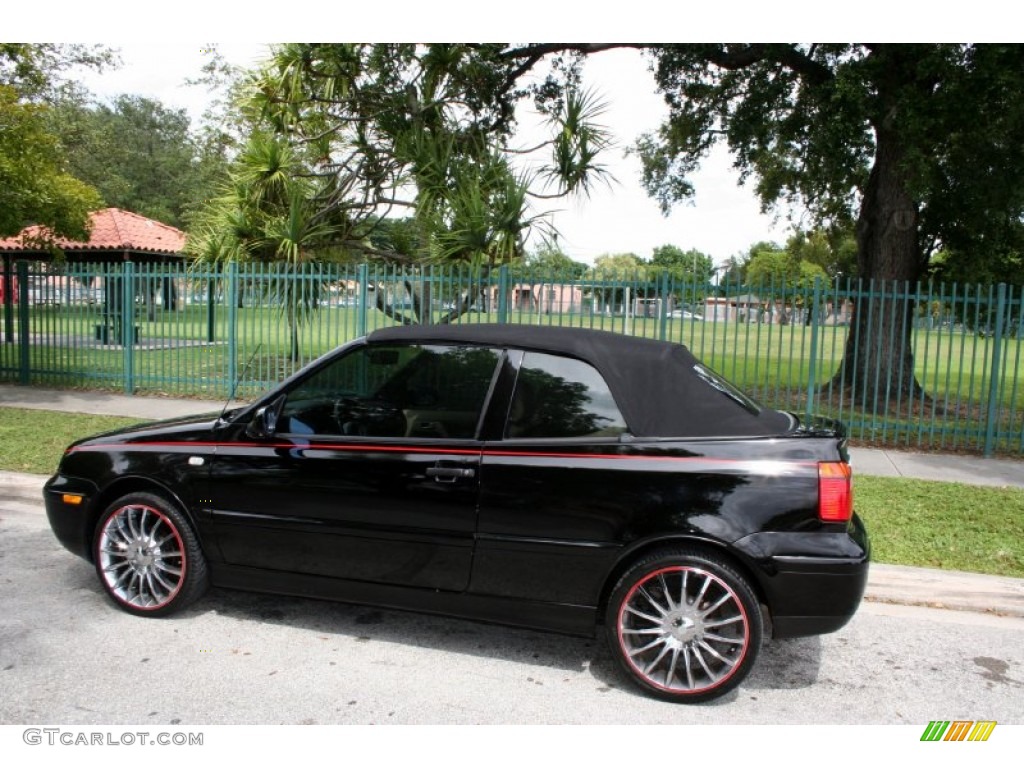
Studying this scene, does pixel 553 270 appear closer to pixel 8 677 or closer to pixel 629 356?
pixel 629 356

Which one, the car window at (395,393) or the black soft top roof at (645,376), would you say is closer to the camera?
the black soft top roof at (645,376)

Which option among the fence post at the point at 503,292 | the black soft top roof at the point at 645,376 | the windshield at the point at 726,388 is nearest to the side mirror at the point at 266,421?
the black soft top roof at the point at 645,376

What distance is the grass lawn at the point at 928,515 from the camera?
212 inches

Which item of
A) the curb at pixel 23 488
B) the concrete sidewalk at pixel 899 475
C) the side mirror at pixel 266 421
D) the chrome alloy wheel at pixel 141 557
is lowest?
the curb at pixel 23 488

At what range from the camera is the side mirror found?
402cm

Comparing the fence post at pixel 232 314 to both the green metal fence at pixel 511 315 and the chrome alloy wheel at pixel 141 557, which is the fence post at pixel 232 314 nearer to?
the green metal fence at pixel 511 315

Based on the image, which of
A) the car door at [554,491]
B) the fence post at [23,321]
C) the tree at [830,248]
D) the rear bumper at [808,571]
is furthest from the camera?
the tree at [830,248]

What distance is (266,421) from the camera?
4.03m

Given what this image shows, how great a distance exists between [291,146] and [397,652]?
10.0 metres

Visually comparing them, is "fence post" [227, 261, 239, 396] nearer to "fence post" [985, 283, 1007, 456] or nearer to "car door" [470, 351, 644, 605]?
"car door" [470, 351, 644, 605]

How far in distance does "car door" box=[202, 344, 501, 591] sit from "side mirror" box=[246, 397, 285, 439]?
0.02 m

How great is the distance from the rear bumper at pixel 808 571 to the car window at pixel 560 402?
0.81 meters

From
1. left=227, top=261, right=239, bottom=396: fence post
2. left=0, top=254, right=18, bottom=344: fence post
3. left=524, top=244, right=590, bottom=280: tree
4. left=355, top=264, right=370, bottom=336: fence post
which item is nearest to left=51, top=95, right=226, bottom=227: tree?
left=0, top=254, right=18, bottom=344: fence post

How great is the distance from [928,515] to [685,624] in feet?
12.9
